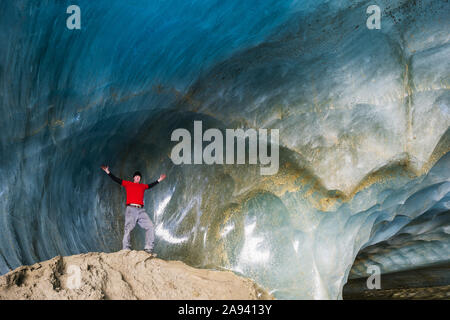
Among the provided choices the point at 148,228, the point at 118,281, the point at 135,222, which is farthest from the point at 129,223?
the point at 118,281

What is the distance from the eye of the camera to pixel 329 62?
4.52 meters

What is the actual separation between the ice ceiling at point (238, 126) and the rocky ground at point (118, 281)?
0.96 metres

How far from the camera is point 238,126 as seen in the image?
15.2 feet

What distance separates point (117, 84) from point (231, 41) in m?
1.29

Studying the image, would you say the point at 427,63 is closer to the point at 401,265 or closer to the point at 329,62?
the point at 329,62

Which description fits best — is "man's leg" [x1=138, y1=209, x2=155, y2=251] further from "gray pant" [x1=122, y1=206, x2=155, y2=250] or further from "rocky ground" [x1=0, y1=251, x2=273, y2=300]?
"rocky ground" [x1=0, y1=251, x2=273, y2=300]

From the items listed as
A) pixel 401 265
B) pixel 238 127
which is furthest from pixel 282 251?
pixel 401 265

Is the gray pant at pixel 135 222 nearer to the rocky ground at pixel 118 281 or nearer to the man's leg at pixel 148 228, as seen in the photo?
the man's leg at pixel 148 228

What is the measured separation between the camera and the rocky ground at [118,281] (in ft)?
8.54

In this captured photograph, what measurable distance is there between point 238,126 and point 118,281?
2363 mm

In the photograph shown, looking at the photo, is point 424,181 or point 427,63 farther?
point 424,181

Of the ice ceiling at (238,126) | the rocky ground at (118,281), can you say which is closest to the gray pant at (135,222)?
the rocky ground at (118,281)

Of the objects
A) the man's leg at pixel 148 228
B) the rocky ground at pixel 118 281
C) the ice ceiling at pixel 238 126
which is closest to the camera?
the rocky ground at pixel 118 281

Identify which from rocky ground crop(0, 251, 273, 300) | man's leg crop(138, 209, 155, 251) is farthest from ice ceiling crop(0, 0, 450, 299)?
rocky ground crop(0, 251, 273, 300)
